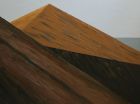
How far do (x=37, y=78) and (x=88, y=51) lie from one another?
0.16 metres

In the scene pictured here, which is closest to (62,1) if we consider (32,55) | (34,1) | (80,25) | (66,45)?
(34,1)

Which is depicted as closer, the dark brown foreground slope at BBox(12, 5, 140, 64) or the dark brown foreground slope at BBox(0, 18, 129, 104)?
the dark brown foreground slope at BBox(0, 18, 129, 104)

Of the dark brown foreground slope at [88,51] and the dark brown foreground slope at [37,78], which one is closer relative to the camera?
the dark brown foreground slope at [37,78]

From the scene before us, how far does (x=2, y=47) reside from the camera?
0.20 meters

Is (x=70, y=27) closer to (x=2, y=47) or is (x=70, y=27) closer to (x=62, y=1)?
(x=2, y=47)

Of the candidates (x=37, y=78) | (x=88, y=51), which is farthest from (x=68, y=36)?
(x=37, y=78)

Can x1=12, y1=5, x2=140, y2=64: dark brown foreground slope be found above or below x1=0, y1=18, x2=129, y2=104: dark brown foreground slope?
below

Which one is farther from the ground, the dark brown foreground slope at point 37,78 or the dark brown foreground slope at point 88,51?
the dark brown foreground slope at point 37,78

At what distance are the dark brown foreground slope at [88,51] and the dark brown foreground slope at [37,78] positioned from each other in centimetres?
6

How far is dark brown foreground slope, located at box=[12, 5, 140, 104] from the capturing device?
1.01ft

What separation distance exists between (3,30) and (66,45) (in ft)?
0.40

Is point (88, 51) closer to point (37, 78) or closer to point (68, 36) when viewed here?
point (68, 36)

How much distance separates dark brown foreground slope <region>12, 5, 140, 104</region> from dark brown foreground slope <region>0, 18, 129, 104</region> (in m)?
0.06

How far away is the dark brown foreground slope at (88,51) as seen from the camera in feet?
1.01
